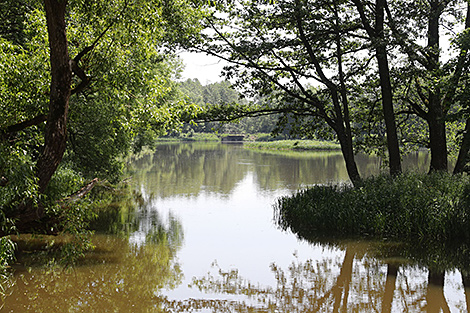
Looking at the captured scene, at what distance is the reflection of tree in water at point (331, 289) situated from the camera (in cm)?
715

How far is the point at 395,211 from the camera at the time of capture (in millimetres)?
11109

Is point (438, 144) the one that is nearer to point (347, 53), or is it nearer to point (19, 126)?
point (347, 53)

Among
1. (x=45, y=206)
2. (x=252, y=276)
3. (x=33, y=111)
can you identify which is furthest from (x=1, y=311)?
(x=252, y=276)

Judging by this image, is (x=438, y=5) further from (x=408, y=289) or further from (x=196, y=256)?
(x=196, y=256)

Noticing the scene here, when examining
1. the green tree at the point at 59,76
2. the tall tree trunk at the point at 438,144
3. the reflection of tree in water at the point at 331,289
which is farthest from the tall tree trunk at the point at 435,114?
the green tree at the point at 59,76

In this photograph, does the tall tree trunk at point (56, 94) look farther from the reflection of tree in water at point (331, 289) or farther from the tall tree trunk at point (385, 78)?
the tall tree trunk at point (385, 78)

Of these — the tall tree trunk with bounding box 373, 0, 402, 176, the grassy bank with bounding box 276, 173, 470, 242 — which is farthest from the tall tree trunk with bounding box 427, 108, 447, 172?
the grassy bank with bounding box 276, 173, 470, 242

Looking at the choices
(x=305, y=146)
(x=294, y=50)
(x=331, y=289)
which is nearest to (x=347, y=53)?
(x=294, y=50)

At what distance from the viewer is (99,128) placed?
12.5 m

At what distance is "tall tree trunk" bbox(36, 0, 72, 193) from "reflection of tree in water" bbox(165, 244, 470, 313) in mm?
3196

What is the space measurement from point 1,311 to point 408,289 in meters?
6.81

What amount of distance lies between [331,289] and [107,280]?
14.0 ft

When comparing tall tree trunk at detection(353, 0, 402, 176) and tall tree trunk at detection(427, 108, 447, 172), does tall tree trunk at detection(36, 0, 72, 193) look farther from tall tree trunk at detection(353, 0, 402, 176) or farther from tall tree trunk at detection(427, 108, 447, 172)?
tall tree trunk at detection(427, 108, 447, 172)

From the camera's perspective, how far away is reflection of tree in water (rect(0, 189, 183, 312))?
7.25m
